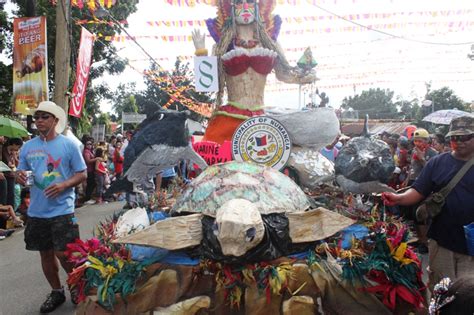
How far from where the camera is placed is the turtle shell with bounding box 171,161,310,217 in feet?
7.37

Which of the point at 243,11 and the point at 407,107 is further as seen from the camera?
the point at 407,107

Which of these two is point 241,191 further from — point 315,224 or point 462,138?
point 462,138

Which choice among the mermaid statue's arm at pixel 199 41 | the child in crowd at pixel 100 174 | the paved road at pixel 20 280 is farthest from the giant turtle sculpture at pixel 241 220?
the child in crowd at pixel 100 174

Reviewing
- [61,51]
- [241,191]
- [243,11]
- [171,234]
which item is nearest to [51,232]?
[171,234]

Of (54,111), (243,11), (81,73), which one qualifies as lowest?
(54,111)

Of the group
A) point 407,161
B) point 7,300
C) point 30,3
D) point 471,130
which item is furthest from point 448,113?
point 30,3

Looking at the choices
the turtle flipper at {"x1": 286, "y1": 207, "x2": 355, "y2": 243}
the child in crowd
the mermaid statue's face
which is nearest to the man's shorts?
the turtle flipper at {"x1": 286, "y1": 207, "x2": 355, "y2": 243}

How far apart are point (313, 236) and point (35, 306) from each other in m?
2.76

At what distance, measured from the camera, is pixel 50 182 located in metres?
3.36

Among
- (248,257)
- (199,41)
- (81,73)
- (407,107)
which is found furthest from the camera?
(407,107)

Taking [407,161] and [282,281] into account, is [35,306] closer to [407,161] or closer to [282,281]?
[282,281]

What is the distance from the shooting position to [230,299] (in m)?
2.00

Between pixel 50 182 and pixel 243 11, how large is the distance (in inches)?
98.5

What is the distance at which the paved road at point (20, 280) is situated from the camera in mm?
3635
